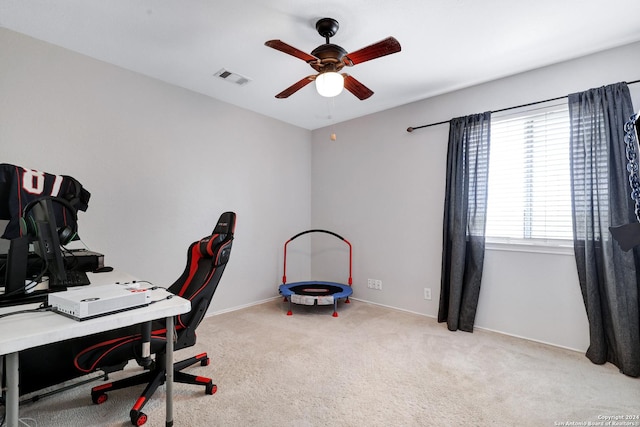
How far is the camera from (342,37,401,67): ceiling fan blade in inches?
71.2

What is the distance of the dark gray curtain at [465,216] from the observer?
3.01 m

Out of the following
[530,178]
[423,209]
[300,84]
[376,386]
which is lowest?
[376,386]

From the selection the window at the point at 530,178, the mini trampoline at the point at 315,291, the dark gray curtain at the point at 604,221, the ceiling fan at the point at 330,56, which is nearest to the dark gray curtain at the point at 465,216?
→ the window at the point at 530,178

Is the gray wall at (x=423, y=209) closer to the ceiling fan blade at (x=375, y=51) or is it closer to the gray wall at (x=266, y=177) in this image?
the gray wall at (x=266, y=177)

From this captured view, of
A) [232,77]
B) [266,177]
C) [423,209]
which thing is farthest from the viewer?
[266,177]

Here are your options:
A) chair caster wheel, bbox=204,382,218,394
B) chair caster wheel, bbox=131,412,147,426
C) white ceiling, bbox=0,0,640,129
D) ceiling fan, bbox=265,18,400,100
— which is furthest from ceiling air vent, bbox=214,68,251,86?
chair caster wheel, bbox=131,412,147,426

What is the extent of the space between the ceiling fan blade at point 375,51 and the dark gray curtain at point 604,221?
1.79m

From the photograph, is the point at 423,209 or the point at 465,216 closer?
the point at 465,216

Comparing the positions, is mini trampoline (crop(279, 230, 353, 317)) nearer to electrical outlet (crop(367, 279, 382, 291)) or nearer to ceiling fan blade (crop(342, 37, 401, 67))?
electrical outlet (crop(367, 279, 382, 291))

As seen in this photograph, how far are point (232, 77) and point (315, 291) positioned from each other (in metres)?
2.58

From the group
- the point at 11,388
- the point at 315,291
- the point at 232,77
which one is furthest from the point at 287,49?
the point at 315,291

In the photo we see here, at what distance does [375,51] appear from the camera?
6.31ft

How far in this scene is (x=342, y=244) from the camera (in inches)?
170

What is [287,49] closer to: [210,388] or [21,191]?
[21,191]
